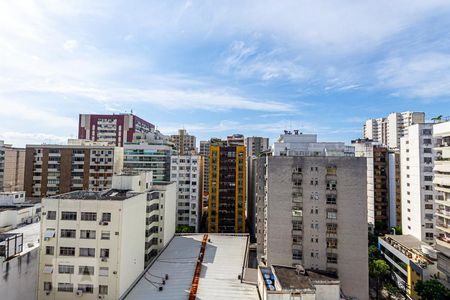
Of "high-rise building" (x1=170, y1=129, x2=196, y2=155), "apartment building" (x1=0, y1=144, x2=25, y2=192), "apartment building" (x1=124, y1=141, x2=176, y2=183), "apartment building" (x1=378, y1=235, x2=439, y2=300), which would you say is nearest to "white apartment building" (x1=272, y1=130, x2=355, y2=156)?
"apartment building" (x1=378, y1=235, x2=439, y2=300)

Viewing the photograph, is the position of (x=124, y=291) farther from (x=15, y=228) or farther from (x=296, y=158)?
(x=296, y=158)

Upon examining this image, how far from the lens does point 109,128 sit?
315 ft

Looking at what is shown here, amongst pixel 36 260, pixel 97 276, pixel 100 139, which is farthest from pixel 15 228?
pixel 100 139

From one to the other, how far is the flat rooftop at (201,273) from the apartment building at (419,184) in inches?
1340

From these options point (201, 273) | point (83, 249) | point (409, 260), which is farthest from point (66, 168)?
point (409, 260)

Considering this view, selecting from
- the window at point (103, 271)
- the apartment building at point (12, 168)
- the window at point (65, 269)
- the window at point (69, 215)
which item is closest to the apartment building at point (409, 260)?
the window at point (103, 271)

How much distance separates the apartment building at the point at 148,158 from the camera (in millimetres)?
71500

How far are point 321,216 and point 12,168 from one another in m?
90.6

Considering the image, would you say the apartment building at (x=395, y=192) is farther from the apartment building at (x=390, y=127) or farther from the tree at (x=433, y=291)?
the apartment building at (x=390, y=127)

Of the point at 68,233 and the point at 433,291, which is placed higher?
the point at 68,233

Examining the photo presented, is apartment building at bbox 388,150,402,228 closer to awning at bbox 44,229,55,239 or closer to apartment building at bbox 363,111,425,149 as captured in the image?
apartment building at bbox 363,111,425,149

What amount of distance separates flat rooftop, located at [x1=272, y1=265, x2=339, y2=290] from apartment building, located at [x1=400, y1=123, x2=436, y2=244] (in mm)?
30774

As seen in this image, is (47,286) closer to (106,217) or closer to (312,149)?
(106,217)

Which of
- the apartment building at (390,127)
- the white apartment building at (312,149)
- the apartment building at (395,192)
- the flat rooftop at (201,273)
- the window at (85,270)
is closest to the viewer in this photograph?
the window at (85,270)
